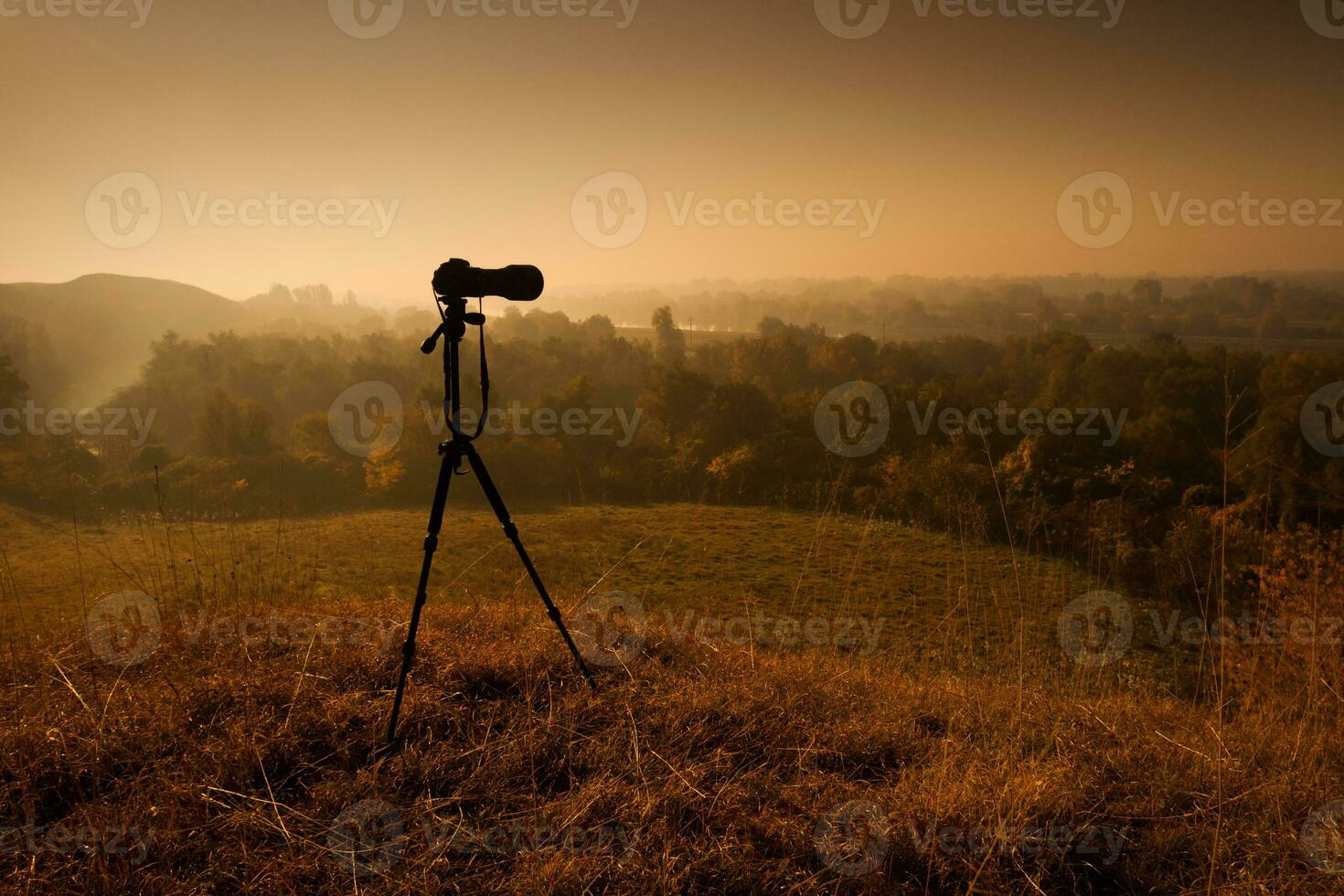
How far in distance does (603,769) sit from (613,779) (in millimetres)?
111

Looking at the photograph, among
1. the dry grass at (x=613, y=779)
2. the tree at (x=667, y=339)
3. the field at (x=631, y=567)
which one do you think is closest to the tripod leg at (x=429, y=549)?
the dry grass at (x=613, y=779)

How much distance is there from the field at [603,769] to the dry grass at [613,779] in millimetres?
13

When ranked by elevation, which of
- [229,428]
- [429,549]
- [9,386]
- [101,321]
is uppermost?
[101,321]

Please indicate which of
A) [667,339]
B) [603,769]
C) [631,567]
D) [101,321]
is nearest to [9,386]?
[101,321]

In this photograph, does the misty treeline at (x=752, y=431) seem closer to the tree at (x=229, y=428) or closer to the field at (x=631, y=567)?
the tree at (x=229, y=428)

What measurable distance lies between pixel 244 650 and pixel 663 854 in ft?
8.92

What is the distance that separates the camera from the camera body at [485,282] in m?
2.50

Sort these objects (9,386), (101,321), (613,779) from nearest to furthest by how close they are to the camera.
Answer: (613,779), (9,386), (101,321)

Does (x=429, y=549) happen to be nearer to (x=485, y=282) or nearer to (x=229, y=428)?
(x=485, y=282)

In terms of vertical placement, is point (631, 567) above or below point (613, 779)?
below

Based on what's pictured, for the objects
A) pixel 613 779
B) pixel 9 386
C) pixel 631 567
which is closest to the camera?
pixel 613 779

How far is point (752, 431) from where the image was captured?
22.0m

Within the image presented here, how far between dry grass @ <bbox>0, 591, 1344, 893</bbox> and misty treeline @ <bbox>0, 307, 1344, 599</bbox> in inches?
479

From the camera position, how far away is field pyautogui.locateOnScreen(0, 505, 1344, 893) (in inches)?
81.2
